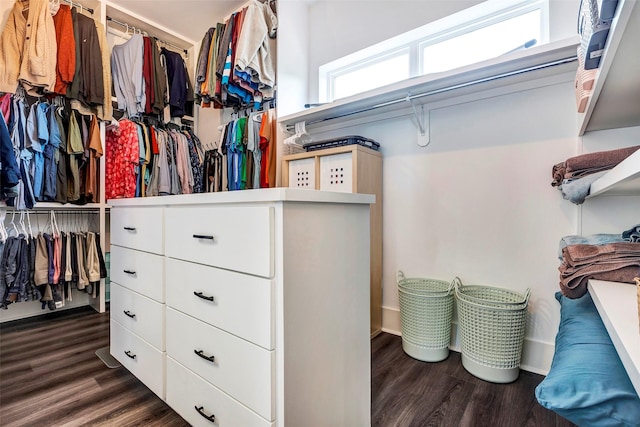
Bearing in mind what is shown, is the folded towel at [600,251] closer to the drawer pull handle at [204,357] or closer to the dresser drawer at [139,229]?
the drawer pull handle at [204,357]

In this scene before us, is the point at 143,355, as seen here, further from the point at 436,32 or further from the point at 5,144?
the point at 436,32

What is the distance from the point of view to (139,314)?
4.29 feet

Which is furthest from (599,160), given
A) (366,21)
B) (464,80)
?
(366,21)

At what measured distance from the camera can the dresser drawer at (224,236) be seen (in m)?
0.81

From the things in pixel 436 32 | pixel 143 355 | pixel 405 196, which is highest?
pixel 436 32

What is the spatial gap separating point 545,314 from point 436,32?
180 centimetres

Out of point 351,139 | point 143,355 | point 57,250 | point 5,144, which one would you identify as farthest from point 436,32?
point 57,250

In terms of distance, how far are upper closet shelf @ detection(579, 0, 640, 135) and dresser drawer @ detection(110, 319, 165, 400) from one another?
163cm

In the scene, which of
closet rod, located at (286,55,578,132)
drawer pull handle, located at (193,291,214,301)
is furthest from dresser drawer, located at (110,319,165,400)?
closet rod, located at (286,55,578,132)

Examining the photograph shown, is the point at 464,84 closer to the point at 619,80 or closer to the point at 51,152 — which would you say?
the point at 619,80

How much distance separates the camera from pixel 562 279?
813 mm

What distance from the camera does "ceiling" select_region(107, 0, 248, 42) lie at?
2.54 m

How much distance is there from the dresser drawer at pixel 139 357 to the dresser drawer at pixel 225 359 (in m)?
0.13

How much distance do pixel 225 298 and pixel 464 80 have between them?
1552 mm
